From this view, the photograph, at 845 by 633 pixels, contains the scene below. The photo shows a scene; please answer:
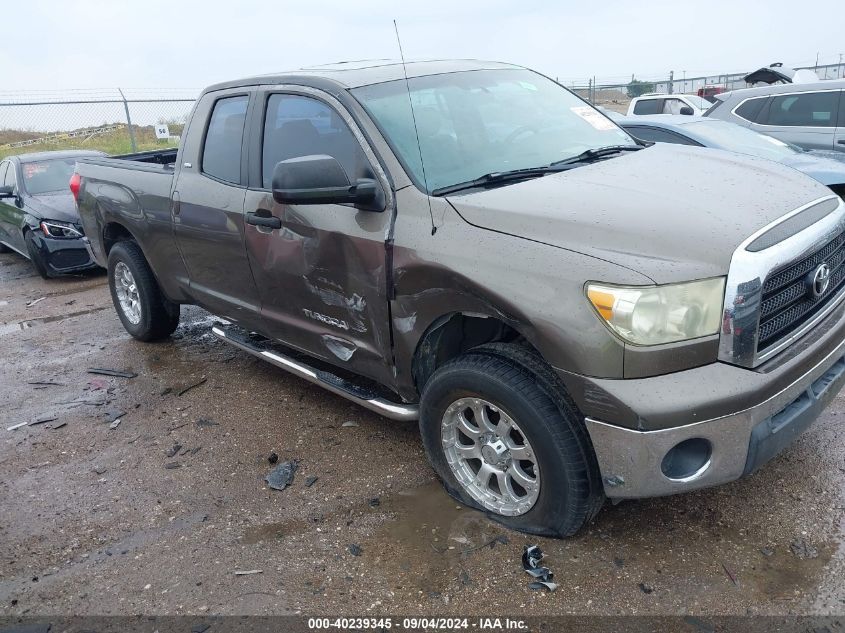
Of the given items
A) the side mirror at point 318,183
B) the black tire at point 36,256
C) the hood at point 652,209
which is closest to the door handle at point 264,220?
the side mirror at point 318,183

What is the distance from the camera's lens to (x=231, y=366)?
5277 millimetres

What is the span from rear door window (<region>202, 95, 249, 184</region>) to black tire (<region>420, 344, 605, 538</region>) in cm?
195

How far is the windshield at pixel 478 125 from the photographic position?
328 centimetres

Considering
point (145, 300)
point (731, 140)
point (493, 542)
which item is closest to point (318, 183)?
point (493, 542)

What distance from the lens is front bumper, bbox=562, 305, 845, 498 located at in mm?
2420

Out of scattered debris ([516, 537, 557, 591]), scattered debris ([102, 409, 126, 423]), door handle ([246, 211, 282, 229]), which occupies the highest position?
door handle ([246, 211, 282, 229])

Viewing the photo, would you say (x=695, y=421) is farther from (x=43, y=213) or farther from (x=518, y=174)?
(x=43, y=213)

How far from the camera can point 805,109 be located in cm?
881

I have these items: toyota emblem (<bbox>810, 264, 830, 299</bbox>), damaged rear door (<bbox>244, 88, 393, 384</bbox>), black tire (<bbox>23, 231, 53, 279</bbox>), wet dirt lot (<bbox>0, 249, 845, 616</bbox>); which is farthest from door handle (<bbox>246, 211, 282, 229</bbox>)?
black tire (<bbox>23, 231, 53, 279</bbox>)

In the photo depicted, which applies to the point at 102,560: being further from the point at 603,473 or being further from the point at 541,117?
the point at 541,117

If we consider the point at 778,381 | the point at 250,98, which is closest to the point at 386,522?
the point at 778,381

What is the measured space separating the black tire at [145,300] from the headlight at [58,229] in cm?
307

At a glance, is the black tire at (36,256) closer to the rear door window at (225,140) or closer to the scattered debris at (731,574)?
the rear door window at (225,140)

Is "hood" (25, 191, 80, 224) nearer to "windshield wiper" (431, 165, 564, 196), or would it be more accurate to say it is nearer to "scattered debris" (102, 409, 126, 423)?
"scattered debris" (102, 409, 126, 423)
